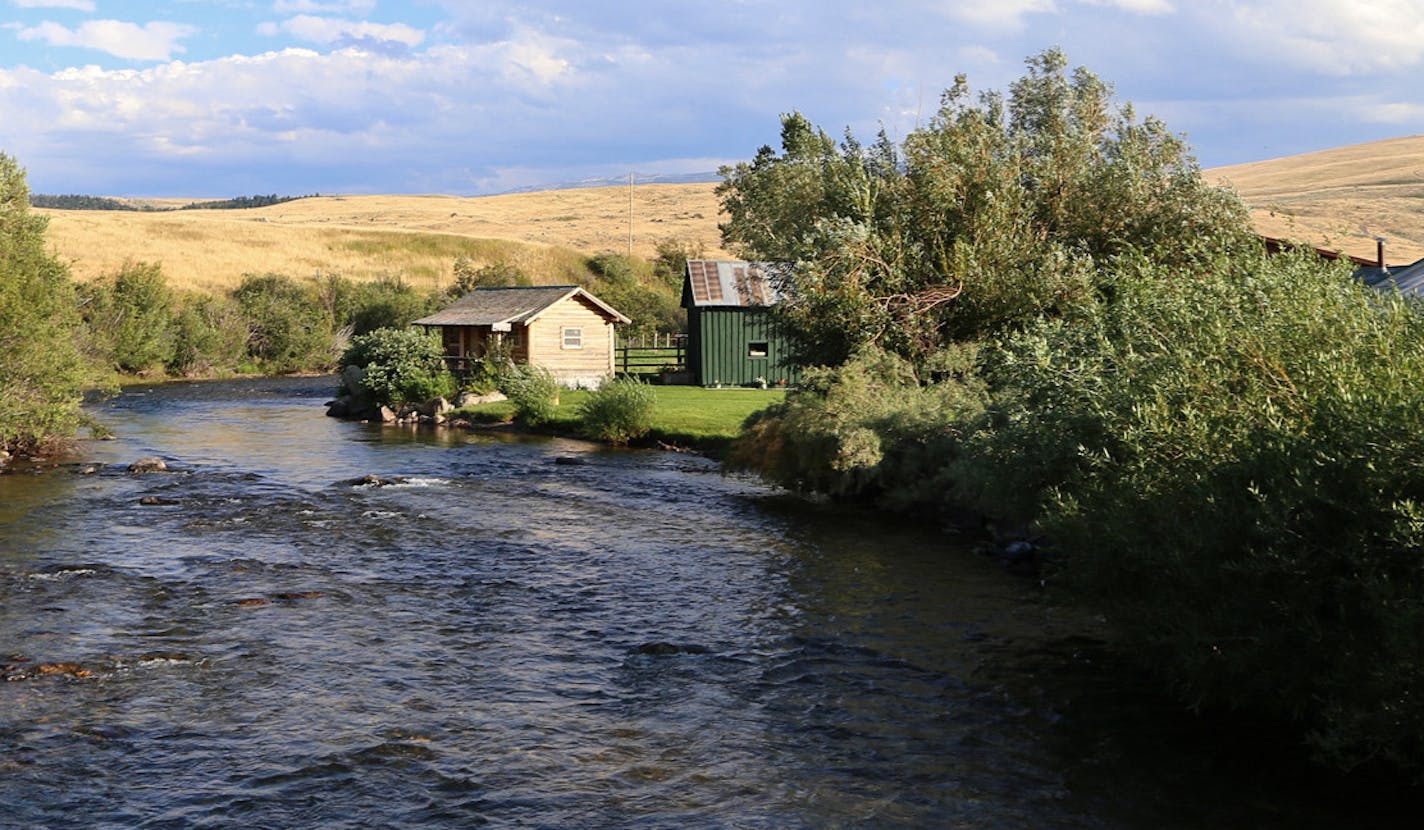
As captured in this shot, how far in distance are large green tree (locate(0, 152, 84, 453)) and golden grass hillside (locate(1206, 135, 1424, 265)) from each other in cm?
5008

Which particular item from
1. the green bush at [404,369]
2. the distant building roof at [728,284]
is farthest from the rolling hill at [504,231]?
the green bush at [404,369]

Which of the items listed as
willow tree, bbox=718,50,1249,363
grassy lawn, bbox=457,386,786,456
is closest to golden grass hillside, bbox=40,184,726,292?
grassy lawn, bbox=457,386,786,456

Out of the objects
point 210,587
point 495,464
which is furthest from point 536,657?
point 495,464

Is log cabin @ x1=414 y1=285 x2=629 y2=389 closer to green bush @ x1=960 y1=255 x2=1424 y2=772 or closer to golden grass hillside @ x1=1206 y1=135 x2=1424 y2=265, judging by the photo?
golden grass hillside @ x1=1206 y1=135 x2=1424 y2=265

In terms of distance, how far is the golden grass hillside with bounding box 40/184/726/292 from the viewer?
90.2 metres

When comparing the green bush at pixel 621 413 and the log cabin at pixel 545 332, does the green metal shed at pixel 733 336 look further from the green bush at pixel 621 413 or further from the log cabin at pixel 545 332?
the green bush at pixel 621 413

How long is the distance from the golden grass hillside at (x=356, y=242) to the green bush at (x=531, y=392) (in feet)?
141

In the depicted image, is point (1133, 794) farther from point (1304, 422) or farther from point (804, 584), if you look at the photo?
point (804, 584)

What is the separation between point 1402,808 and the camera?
392 inches

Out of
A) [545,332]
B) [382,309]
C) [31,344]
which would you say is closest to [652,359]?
[545,332]

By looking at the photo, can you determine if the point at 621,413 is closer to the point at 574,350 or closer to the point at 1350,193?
the point at 574,350

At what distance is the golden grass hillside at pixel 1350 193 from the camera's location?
7475 centimetres

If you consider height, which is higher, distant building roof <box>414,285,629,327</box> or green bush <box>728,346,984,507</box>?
distant building roof <box>414,285,629,327</box>

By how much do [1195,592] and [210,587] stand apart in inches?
538
